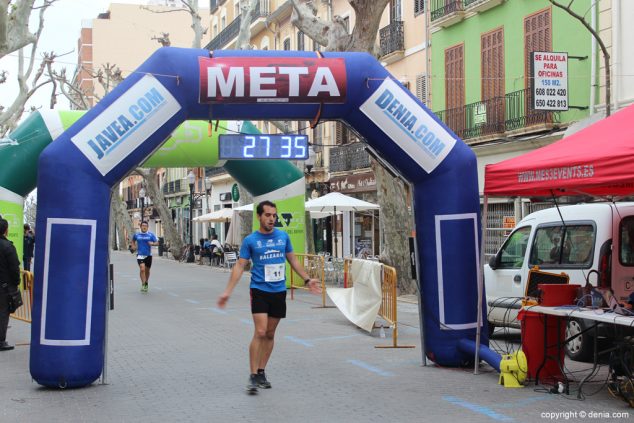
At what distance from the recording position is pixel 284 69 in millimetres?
9750

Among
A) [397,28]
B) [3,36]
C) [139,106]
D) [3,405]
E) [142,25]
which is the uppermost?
[142,25]

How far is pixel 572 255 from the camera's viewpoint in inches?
437

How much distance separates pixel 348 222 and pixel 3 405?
26497mm

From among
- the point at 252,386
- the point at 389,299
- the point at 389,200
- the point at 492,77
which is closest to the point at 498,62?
the point at 492,77

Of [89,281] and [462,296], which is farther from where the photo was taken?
[462,296]

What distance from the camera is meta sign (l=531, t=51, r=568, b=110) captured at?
1917 cm

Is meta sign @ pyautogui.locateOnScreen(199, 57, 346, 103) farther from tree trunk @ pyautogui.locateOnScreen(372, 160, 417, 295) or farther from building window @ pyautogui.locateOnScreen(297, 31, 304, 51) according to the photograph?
building window @ pyautogui.locateOnScreen(297, 31, 304, 51)

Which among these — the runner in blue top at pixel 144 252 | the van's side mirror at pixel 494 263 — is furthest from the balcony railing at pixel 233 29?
the van's side mirror at pixel 494 263

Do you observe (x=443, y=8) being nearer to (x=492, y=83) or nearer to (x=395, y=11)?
(x=492, y=83)

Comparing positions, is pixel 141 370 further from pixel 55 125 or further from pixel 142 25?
pixel 142 25

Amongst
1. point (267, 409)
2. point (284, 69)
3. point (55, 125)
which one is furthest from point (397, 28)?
point (267, 409)

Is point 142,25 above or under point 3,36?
above

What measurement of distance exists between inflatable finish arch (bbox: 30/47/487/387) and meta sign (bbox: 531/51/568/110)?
9.82 meters

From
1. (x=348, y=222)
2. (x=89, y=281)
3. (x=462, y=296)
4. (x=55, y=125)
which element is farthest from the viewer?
(x=348, y=222)
